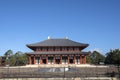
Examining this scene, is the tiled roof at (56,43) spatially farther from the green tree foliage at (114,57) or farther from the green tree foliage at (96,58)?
the green tree foliage at (96,58)

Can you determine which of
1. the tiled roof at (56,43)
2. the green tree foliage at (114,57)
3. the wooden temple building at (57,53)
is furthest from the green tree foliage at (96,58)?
the wooden temple building at (57,53)

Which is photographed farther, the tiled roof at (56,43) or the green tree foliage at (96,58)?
the green tree foliage at (96,58)

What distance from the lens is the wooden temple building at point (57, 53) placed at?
174 feet

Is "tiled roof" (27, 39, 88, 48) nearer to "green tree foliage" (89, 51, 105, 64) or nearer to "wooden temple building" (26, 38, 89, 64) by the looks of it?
"wooden temple building" (26, 38, 89, 64)

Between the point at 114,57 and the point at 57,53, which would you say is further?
the point at 114,57

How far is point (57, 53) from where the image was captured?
2083 inches

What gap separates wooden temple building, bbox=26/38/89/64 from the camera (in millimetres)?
53125

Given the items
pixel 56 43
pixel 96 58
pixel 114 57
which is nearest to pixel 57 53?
pixel 56 43

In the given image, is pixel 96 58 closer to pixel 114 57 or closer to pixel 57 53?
pixel 114 57

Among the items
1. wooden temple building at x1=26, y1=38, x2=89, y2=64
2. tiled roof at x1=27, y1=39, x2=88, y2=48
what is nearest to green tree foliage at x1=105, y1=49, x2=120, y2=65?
wooden temple building at x1=26, y1=38, x2=89, y2=64

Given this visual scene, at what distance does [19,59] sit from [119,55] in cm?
3596

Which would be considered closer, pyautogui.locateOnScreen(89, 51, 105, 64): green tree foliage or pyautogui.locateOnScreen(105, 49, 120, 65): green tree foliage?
pyautogui.locateOnScreen(105, 49, 120, 65): green tree foliage

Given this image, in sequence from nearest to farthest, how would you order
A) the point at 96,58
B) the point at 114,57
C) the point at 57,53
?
the point at 57,53, the point at 114,57, the point at 96,58

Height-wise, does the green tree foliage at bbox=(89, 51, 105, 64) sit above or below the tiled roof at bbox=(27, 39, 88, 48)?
below
